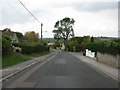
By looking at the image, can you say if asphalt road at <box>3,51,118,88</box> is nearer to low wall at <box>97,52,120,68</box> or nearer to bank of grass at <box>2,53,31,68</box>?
low wall at <box>97,52,120,68</box>

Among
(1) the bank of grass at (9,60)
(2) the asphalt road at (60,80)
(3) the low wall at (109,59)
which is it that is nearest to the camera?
(2) the asphalt road at (60,80)

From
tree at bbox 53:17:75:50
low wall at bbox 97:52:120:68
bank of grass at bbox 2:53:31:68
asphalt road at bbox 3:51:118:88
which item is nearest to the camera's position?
asphalt road at bbox 3:51:118:88

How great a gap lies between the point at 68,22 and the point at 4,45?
6380 cm

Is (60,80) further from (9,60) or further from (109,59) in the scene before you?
(9,60)

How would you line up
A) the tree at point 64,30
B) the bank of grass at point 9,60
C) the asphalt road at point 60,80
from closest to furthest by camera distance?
the asphalt road at point 60,80 < the bank of grass at point 9,60 < the tree at point 64,30

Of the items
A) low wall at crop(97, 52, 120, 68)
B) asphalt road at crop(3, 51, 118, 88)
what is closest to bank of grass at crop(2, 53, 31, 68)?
asphalt road at crop(3, 51, 118, 88)

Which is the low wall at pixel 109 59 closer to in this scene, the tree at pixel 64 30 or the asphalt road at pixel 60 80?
the asphalt road at pixel 60 80

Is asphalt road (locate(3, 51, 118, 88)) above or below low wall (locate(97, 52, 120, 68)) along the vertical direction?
below

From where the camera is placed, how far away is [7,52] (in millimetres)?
19531

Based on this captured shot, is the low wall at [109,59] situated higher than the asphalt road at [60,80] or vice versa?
the low wall at [109,59]

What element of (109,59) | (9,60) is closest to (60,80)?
(109,59)

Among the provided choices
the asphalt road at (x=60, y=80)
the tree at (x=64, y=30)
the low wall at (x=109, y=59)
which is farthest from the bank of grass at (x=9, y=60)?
the tree at (x=64, y=30)

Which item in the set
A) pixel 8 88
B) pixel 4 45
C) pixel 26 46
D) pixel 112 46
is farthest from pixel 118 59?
pixel 26 46

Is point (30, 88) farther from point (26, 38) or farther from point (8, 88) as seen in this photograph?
point (26, 38)
